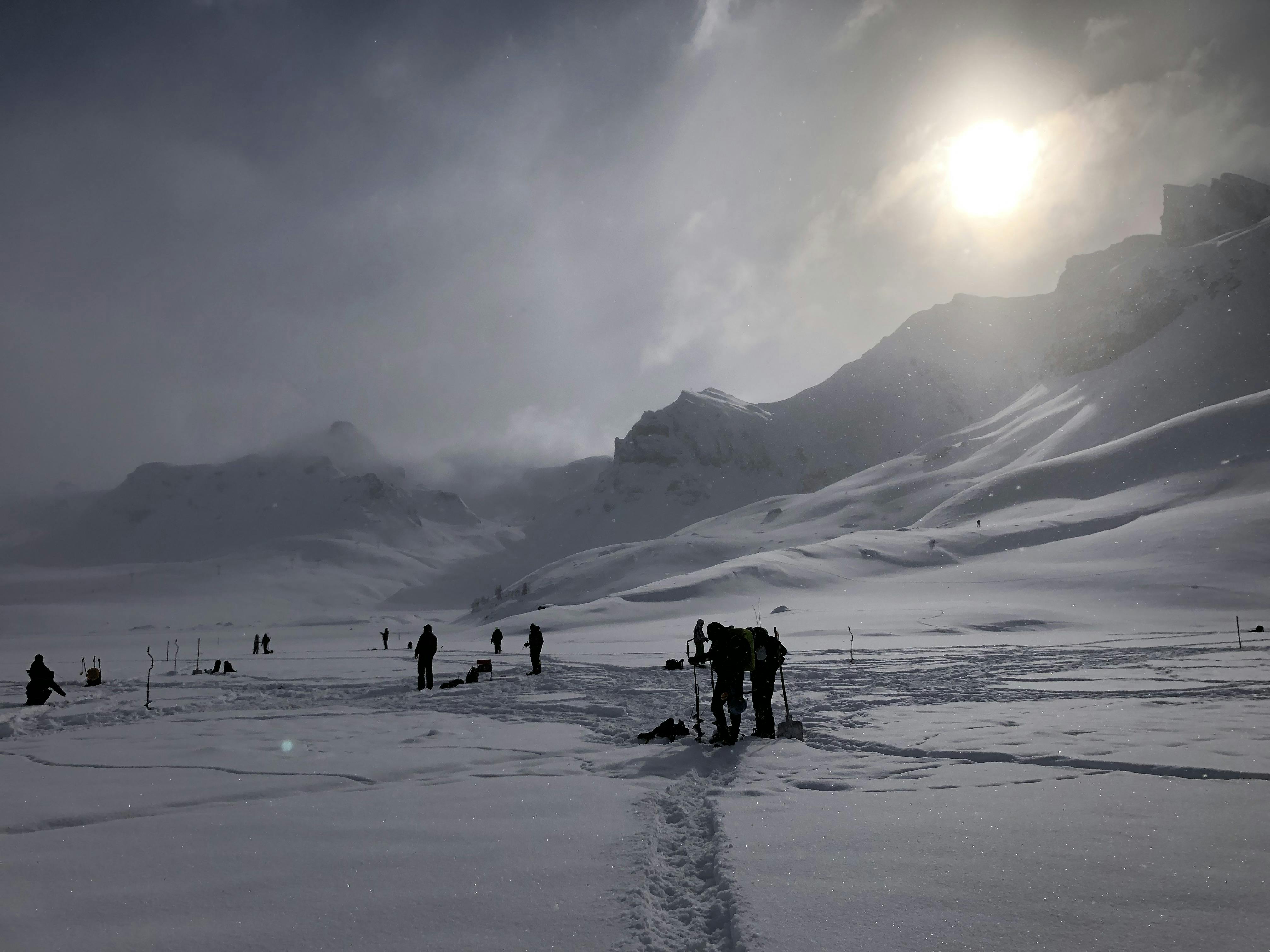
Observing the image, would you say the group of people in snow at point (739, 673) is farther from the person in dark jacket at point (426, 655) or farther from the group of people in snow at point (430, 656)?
the person in dark jacket at point (426, 655)

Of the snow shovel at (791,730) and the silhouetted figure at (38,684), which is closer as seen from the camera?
the snow shovel at (791,730)

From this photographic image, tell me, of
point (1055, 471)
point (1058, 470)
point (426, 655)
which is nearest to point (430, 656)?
point (426, 655)

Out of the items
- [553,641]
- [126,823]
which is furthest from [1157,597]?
[126,823]

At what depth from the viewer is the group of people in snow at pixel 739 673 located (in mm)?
9750

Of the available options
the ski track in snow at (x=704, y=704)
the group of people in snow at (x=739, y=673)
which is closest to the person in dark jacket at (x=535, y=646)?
the ski track in snow at (x=704, y=704)

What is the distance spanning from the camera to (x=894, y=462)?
19725 cm

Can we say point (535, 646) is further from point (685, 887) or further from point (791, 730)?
point (685, 887)

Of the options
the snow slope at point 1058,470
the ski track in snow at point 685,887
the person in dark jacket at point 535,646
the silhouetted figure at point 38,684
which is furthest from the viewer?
the snow slope at point 1058,470

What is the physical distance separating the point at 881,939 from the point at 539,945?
1.89 metres

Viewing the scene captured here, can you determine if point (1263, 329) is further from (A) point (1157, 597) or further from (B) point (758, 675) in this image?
(B) point (758, 675)

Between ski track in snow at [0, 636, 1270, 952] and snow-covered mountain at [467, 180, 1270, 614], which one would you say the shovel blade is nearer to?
ski track in snow at [0, 636, 1270, 952]

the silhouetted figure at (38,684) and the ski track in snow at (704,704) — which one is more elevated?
the silhouetted figure at (38,684)

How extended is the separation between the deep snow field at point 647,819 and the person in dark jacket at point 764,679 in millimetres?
732

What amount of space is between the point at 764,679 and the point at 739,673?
54 cm
